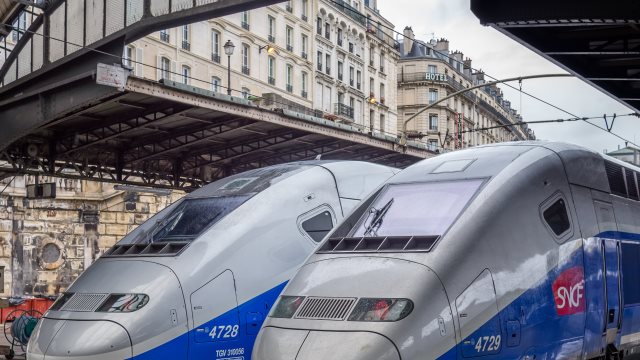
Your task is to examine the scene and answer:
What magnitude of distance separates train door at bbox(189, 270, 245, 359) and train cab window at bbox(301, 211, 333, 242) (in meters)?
1.45

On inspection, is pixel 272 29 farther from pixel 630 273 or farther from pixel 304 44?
pixel 630 273

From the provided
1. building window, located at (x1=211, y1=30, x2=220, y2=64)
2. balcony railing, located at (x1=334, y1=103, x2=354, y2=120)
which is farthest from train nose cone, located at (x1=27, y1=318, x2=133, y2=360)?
balcony railing, located at (x1=334, y1=103, x2=354, y2=120)

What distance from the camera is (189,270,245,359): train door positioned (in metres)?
9.68

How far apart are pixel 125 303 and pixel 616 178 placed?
249 inches

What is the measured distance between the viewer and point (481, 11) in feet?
39.1

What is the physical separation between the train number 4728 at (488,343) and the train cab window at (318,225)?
3.76 meters

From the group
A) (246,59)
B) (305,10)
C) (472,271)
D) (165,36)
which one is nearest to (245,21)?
(246,59)

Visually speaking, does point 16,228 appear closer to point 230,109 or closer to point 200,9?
point 230,109

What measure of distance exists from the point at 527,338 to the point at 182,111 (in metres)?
11.8

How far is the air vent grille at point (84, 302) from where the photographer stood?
9.64 m

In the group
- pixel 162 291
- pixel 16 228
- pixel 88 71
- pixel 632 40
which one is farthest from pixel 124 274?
pixel 16 228

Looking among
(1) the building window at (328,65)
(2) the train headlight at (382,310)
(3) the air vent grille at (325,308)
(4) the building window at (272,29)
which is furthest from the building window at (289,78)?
(2) the train headlight at (382,310)

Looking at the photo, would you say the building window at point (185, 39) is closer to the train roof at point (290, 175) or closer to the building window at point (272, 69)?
the building window at point (272, 69)

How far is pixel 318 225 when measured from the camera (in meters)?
11.3
